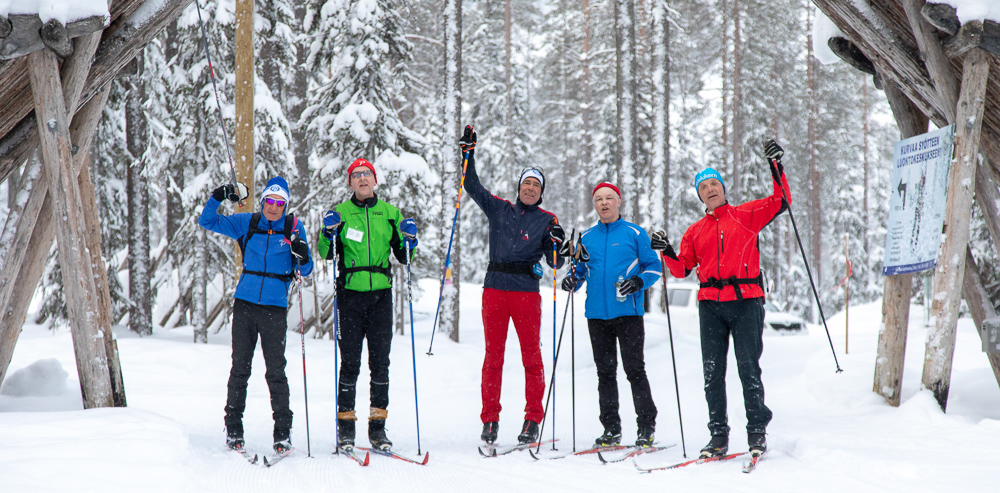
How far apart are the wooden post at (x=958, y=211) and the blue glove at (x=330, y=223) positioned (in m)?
4.78

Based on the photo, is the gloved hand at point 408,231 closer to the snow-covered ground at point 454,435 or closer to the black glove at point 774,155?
the snow-covered ground at point 454,435

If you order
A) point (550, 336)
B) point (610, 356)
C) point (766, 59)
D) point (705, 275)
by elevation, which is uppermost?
point (766, 59)

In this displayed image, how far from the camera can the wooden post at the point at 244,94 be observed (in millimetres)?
9398

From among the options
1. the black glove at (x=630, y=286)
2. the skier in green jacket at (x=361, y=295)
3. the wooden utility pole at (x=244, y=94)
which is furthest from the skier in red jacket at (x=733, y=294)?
the wooden utility pole at (x=244, y=94)

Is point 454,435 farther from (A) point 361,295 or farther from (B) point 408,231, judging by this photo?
(B) point 408,231

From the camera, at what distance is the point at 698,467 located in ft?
15.2

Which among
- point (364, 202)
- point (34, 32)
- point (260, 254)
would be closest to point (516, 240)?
point (364, 202)

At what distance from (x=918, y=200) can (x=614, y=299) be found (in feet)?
9.45

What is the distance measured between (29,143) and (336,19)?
765 cm

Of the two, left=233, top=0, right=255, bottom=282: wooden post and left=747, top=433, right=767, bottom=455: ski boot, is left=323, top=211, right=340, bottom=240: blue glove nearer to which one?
left=747, top=433, right=767, bottom=455: ski boot

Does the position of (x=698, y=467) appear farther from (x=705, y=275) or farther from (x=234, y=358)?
(x=234, y=358)

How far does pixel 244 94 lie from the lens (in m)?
9.50

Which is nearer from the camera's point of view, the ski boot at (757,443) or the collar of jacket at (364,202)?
the ski boot at (757,443)

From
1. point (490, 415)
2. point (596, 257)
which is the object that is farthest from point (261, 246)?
point (596, 257)
